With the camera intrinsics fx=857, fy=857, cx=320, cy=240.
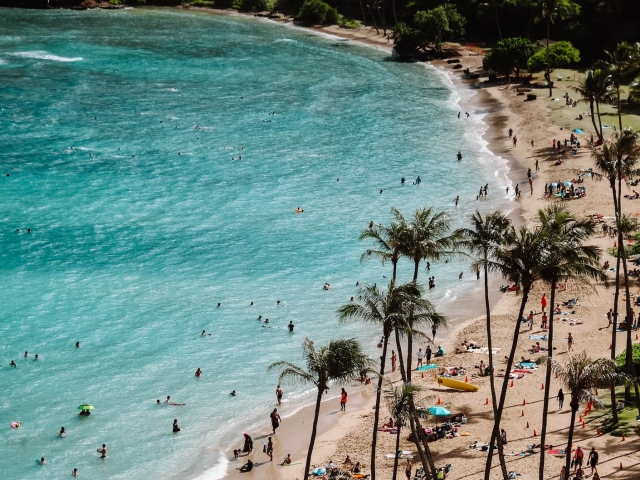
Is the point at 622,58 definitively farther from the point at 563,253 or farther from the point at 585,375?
the point at 585,375

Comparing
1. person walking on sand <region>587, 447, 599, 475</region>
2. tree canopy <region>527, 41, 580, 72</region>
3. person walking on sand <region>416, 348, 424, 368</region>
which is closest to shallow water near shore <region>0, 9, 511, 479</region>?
person walking on sand <region>416, 348, 424, 368</region>

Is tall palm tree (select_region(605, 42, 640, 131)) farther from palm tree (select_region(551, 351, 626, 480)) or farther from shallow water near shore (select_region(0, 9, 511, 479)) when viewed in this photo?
palm tree (select_region(551, 351, 626, 480))

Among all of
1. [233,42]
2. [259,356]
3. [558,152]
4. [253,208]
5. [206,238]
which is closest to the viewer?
[259,356]

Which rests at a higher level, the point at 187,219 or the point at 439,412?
the point at 187,219

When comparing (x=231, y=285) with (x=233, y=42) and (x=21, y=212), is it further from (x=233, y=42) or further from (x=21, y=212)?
(x=233, y=42)

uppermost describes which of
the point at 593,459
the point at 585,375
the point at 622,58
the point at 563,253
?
the point at 622,58

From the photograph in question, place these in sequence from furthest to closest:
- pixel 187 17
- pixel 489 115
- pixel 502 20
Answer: pixel 187 17 < pixel 502 20 < pixel 489 115

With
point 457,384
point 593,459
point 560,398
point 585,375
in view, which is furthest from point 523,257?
point 457,384

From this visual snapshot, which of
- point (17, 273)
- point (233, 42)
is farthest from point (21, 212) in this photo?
point (233, 42)
